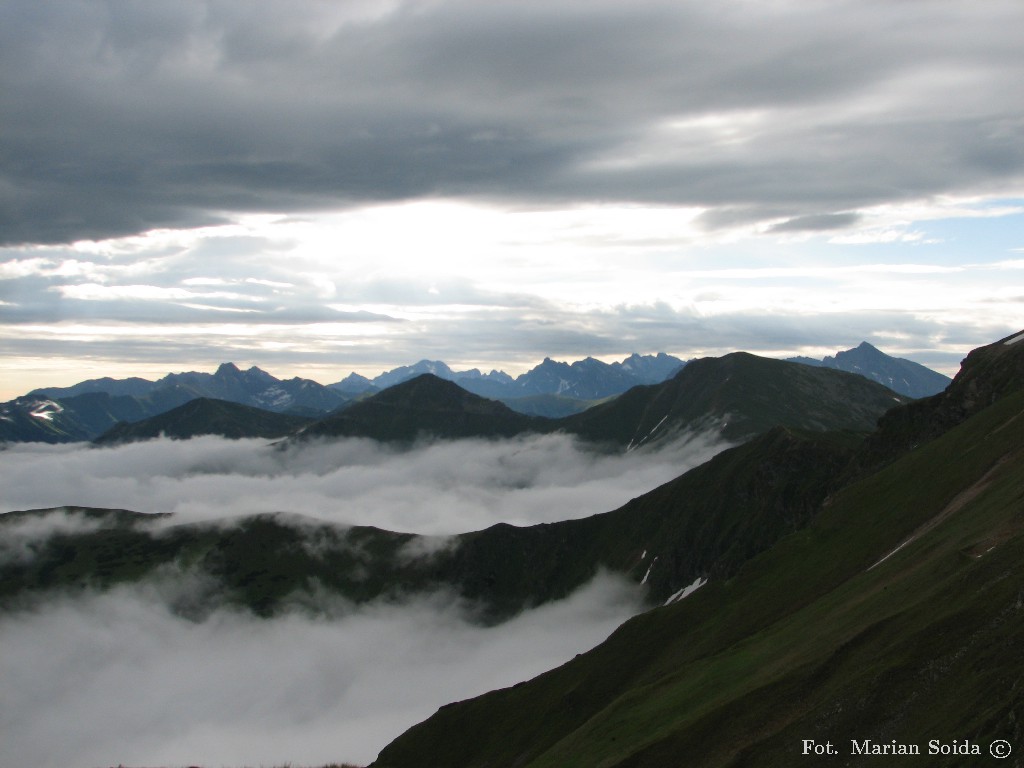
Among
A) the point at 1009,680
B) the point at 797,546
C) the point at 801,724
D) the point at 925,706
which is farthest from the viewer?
the point at 797,546

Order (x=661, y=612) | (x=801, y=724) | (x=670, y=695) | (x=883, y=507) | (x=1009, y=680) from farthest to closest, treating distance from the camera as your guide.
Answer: (x=661, y=612) → (x=883, y=507) → (x=670, y=695) → (x=801, y=724) → (x=1009, y=680)

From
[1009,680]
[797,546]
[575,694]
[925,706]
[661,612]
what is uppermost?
[1009,680]

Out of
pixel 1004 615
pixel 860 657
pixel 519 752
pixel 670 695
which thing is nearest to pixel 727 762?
pixel 860 657

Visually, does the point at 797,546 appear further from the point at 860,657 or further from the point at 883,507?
the point at 860,657

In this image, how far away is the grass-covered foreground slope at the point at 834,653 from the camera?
2307 inches

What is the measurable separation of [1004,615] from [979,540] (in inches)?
1246

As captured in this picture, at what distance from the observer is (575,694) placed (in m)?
157

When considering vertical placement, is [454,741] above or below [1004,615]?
below

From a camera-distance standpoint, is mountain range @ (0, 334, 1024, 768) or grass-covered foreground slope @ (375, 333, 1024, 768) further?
mountain range @ (0, 334, 1024, 768)

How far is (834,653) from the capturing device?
7700 cm

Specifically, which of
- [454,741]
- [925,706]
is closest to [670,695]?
[925,706]

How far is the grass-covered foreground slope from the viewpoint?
58.6 m

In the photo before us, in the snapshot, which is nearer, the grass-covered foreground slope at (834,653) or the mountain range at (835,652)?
the grass-covered foreground slope at (834,653)

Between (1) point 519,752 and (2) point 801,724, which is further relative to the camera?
(1) point 519,752
